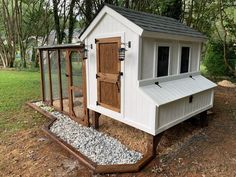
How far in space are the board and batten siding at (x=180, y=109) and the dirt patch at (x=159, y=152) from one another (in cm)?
52

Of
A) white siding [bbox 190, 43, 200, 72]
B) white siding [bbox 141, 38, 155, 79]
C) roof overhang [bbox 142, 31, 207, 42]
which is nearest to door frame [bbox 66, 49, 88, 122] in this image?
white siding [bbox 141, 38, 155, 79]

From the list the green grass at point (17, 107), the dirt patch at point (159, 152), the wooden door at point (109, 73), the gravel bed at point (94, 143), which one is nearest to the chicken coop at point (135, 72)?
the wooden door at point (109, 73)

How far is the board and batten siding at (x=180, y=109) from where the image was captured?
3.62m

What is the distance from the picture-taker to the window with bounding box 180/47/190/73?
4.60m

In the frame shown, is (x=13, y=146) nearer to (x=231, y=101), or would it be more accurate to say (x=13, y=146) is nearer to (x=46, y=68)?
(x=46, y=68)

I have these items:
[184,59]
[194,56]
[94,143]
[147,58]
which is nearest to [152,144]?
[94,143]

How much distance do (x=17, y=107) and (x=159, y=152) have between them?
475cm

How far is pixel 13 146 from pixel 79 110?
1771mm

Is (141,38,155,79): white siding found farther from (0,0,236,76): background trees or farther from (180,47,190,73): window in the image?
(0,0,236,76): background trees

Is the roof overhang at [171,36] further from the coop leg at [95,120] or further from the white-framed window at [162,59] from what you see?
the coop leg at [95,120]

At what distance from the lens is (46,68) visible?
6297 millimetres

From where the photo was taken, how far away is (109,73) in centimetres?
420

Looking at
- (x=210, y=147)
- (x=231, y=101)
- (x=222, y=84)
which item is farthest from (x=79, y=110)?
(x=222, y=84)

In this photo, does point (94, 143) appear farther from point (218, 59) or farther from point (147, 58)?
point (218, 59)
